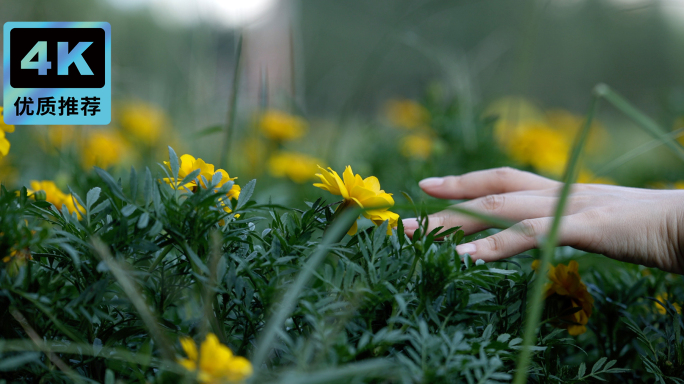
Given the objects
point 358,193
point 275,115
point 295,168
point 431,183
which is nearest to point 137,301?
point 358,193

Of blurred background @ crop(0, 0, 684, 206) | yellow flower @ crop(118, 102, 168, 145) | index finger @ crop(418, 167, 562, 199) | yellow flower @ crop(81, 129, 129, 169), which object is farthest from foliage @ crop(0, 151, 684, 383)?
yellow flower @ crop(118, 102, 168, 145)

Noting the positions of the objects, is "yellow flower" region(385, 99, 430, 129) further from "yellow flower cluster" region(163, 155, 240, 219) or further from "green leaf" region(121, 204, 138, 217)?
"green leaf" region(121, 204, 138, 217)

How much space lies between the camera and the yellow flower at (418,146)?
1.82 metres

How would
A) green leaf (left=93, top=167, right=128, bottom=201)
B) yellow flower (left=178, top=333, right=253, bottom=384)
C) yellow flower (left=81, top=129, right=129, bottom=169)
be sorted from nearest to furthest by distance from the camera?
yellow flower (left=178, top=333, right=253, bottom=384) < green leaf (left=93, top=167, right=128, bottom=201) < yellow flower (left=81, top=129, right=129, bottom=169)

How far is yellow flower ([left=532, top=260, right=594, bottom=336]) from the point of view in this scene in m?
0.72

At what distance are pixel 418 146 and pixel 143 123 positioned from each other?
1349 millimetres

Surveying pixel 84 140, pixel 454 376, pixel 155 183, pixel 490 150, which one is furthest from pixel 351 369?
pixel 84 140

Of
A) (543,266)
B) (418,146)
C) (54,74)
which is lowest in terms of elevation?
(543,266)

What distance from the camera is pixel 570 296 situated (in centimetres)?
73

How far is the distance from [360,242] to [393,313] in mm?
97

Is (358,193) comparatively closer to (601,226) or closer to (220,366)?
(220,366)

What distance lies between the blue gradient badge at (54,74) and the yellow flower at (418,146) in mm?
1183

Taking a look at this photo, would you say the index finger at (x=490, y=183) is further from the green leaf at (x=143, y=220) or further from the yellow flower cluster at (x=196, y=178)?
the green leaf at (x=143, y=220)

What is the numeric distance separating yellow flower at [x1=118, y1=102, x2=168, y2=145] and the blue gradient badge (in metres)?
1.29
